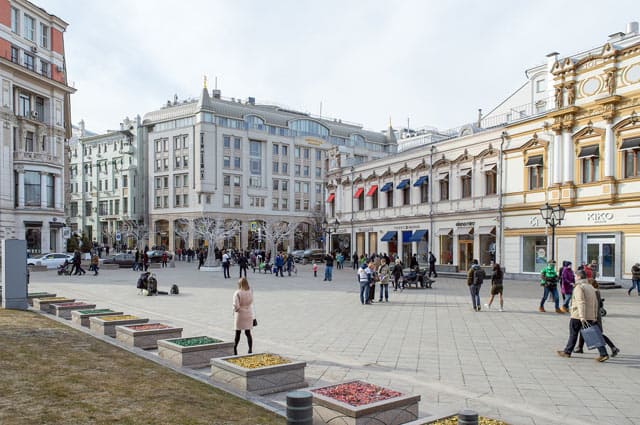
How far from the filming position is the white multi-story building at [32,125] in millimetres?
50875

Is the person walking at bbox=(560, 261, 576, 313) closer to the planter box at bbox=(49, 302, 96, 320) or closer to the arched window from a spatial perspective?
the planter box at bbox=(49, 302, 96, 320)

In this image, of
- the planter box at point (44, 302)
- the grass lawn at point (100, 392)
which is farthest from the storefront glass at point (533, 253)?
the grass lawn at point (100, 392)

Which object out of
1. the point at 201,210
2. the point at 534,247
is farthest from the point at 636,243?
the point at 201,210

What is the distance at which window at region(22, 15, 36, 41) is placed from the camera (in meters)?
53.6

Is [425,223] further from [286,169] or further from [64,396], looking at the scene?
[286,169]

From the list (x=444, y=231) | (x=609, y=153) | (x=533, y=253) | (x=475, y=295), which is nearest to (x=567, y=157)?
(x=609, y=153)

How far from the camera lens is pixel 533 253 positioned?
35156mm

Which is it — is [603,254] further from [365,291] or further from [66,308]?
[66,308]

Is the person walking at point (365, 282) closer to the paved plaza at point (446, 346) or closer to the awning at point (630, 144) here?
the paved plaza at point (446, 346)

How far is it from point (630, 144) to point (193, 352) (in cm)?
2712

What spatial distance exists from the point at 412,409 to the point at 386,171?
41849mm

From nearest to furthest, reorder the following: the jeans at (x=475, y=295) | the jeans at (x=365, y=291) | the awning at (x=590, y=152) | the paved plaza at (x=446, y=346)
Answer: the paved plaza at (x=446, y=346) < the jeans at (x=475, y=295) < the jeans at (x=365, y=291) < the awning at (x=590, y=152)

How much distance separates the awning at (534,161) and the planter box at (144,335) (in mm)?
28228

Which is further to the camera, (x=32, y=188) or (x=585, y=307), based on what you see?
(x=32, y=188)
